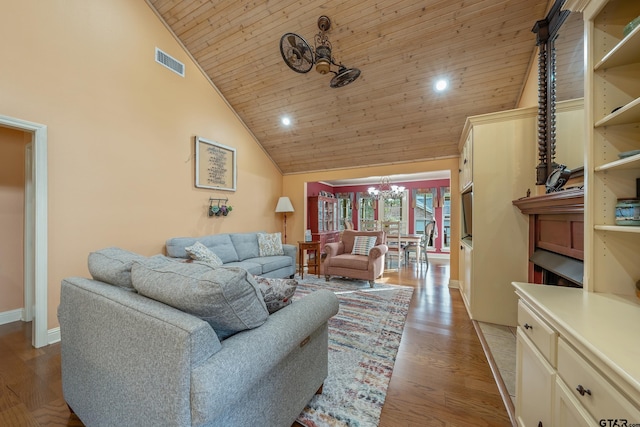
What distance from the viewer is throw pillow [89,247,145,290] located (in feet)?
4.24

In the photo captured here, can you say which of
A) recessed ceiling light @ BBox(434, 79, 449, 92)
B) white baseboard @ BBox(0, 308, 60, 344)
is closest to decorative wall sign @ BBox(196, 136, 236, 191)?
white baseboard @ BBox(0, 308, 60, 344)

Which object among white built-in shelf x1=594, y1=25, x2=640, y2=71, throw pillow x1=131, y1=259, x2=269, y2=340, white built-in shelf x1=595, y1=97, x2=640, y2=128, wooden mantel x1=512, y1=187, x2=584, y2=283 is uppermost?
white built-in shelf x1=594, y1=25, x2=640, y2=71

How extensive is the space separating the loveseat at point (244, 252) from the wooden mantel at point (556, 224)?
3222 mm

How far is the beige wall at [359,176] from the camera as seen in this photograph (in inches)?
166

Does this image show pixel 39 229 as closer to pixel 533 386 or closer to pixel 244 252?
pixel 244 252

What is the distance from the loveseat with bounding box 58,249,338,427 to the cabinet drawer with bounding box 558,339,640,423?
1.03m

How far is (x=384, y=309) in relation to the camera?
307 centimetres

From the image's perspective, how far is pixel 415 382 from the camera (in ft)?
5.80

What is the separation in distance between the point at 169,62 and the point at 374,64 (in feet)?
9.29

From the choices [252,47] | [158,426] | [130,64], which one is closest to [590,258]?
[158,426]

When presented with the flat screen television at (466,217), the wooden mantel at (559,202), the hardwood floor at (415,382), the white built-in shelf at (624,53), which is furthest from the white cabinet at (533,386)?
the flat screen television at (466,217)

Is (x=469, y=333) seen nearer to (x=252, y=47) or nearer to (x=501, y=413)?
(x=501, y=413)

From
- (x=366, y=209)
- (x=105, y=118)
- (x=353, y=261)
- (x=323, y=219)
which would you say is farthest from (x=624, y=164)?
(x=366, y=209)

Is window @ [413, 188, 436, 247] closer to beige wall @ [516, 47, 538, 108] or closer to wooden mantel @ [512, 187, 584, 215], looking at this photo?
beige wall @ [516, 47, 538, 108]
